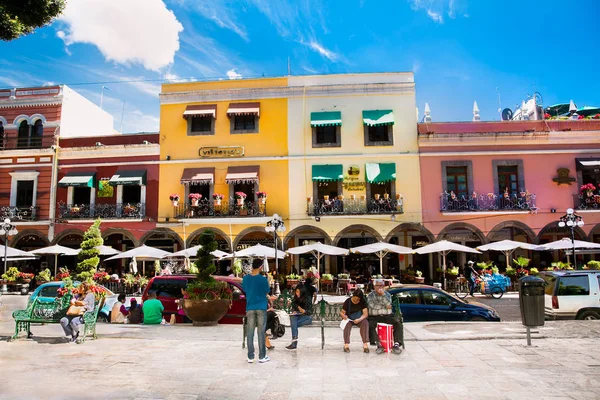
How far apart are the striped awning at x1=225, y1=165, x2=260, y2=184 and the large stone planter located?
12684mm

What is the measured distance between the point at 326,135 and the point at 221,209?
679 centimetres

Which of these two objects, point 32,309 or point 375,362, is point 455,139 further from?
point 32,309

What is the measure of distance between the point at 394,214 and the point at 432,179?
107 inches

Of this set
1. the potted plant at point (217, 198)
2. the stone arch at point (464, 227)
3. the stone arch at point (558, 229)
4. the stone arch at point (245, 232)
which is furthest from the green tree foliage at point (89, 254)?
the stone arch at point (558, 229)

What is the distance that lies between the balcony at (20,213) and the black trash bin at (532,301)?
25193mm

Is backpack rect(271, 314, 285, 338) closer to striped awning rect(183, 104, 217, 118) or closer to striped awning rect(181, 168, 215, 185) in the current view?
striped awning rect(181, 168, 215, 185)

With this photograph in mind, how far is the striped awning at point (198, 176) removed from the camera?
24469 millimetres

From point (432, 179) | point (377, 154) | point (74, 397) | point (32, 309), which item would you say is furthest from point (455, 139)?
point (74, 397)

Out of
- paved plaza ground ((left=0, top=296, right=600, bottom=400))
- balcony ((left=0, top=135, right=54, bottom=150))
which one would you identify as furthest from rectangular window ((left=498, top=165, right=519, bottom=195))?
balcony ((left=0, top=135, right=54, bottom=150))

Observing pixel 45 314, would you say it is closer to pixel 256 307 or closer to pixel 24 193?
pixel 256 307

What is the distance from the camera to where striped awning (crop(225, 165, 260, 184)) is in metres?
24.1

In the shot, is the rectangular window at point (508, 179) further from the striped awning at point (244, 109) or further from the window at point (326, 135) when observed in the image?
the striped awning at point (244, 109)

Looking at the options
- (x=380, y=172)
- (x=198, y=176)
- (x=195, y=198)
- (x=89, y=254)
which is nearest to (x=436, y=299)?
(x=89, y=254)

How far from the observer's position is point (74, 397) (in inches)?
228
